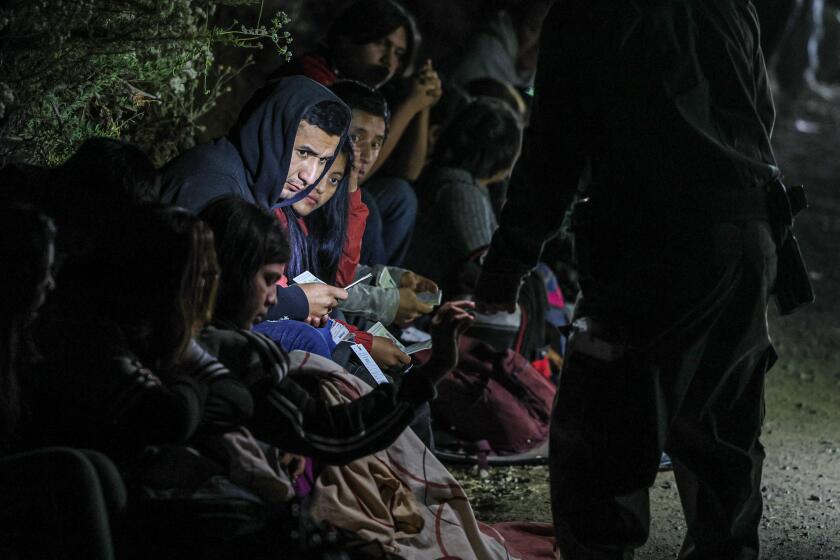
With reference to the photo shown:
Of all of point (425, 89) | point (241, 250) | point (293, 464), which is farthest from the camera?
point (425, 89)

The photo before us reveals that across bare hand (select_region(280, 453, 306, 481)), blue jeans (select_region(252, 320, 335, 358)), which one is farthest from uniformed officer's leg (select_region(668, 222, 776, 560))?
blue jeans (select_region(252, 320, 335, 358))

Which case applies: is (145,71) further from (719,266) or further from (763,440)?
(763,440)

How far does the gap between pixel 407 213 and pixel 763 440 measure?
2.12m

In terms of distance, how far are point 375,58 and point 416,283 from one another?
5.72 ft

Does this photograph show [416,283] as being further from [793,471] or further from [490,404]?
[793,471]

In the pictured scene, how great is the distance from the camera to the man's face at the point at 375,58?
5.76 metres

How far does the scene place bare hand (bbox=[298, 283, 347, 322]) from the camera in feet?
12.5

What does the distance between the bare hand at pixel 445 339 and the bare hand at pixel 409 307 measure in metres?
1.57

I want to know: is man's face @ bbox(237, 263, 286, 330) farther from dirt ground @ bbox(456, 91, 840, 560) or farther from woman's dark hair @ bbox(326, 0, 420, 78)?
woman's dark hair @ bbox(326, 0, 420, 78)

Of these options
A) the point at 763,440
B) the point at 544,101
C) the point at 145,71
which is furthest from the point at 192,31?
the point at 763,440

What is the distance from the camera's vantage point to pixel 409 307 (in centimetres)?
454

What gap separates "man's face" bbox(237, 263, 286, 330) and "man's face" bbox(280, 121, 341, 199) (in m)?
0.97

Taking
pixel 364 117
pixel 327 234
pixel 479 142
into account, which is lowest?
pixel 327 234

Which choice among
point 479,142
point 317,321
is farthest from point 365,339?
point 479,142
